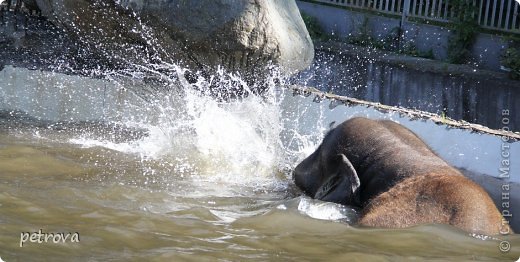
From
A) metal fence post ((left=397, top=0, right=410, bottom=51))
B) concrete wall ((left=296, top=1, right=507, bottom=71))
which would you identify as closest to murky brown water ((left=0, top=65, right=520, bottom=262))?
concrete wall ((left=296, top=1, right=507, bottom=71))

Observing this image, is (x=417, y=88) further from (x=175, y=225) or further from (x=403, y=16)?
(x=175, y=225)

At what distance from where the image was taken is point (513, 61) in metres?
12.4

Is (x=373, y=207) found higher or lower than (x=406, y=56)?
lower

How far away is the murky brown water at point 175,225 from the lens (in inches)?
203

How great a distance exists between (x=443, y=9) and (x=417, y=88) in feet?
8.03

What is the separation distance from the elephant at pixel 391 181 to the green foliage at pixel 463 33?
20.2 ft

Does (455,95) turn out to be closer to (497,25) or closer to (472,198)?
(497,25)

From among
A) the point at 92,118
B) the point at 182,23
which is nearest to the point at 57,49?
the point at 92,118

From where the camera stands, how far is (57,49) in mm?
9859

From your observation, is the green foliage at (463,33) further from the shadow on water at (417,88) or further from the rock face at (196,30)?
the rock face at (196,30)

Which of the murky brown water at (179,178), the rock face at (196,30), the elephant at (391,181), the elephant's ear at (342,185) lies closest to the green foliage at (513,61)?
the rock face at (196,30)

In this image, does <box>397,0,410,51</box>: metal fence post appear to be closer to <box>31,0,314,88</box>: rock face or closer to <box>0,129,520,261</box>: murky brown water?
<box>31,0,314,88</box>: rock face

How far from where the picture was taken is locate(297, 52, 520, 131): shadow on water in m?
12.1

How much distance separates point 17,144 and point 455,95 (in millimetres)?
6485
